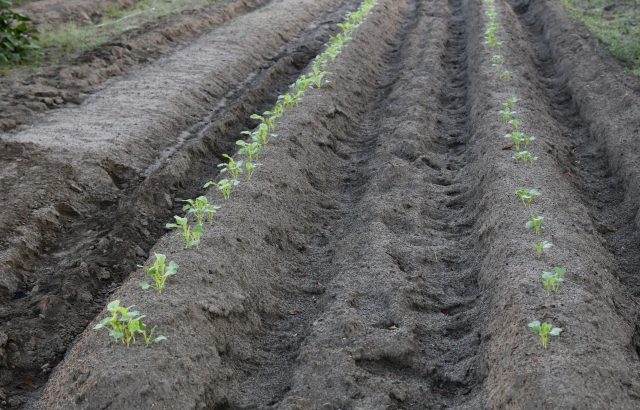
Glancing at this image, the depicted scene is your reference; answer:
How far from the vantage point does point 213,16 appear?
16.2m

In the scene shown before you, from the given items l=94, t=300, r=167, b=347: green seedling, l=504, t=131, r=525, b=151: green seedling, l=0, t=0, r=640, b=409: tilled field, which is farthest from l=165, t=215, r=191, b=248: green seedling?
l=504, t=131, r=525, b=151: green seedling

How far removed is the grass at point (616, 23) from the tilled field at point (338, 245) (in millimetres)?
1062

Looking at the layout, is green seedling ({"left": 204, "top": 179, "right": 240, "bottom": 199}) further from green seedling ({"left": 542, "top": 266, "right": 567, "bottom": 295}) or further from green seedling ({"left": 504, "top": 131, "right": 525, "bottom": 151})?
green seedling ({"left": 504, "top": 131, "right": 525, "bottom": 151})

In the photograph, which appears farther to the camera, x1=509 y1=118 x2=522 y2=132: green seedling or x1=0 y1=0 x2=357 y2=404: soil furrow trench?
x1=509 y1=118 x2=522 y2=132: green seedling

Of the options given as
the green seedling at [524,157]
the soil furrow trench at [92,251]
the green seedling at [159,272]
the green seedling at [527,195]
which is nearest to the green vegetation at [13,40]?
the soil furrow trench at [92,251]

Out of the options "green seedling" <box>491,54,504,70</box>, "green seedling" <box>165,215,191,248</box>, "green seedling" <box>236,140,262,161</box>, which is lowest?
"green seedling" <box>491,54,504,70</box>

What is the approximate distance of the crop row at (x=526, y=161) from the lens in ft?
14.6

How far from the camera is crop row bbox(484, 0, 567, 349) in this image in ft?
14.6

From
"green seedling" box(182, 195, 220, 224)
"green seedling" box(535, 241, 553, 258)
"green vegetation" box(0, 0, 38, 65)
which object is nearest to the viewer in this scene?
"green seedling" box(535, 241, 553, 258)

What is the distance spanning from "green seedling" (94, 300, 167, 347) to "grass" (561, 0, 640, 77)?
367 inches

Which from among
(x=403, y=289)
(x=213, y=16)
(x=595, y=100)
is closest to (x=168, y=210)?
(x=403, y=289)

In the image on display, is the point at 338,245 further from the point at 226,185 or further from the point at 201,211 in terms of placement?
the point at 201,211

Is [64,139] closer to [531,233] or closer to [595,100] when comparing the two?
[531,233]

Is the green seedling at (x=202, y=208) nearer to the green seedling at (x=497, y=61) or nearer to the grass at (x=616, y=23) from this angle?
the green seedling at (x=497, y=61)
